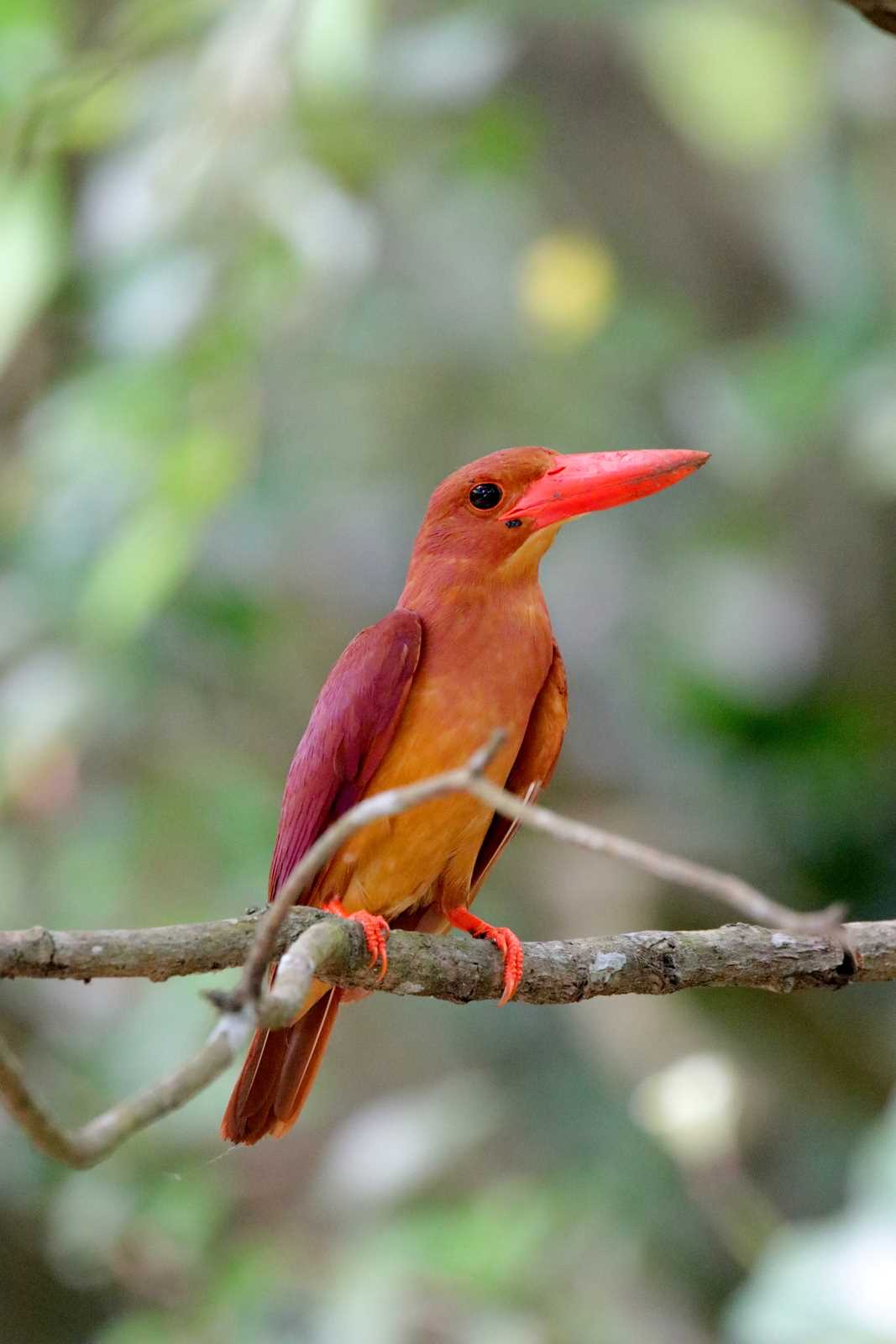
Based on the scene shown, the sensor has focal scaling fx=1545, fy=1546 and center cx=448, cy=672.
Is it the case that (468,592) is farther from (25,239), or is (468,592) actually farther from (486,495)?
(25,239)

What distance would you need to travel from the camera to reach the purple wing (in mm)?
2506

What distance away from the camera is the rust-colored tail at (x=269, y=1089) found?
2562 mm

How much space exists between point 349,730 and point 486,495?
0.50 m

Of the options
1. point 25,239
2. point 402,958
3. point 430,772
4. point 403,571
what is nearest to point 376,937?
point 402,958

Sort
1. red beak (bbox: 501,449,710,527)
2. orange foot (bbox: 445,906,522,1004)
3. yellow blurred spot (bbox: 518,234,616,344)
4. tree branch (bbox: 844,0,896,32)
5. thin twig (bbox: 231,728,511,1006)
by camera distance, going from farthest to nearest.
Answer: yellow blurred spot (bbox: 518,234,616,344), red beak (bbox: 501,449,710,527), orange foot (bbox: 445,906,522,1004), tree branch (bbox: 844,0,896,32), thin twig (bbox: 231,728,511,1006)

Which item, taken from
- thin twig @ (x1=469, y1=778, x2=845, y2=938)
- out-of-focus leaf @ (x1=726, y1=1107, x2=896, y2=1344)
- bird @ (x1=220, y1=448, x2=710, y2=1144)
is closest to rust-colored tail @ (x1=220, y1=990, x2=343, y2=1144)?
bird @ (x1=220, y1=448, x2=710, y2=1144)

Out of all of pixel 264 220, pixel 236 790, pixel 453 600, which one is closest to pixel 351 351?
pixel 264 220

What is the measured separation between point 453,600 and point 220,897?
1196 mm

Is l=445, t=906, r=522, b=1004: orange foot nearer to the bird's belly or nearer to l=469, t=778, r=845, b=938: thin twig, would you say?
the bird's belly

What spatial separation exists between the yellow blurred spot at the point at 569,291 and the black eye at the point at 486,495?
1.92m

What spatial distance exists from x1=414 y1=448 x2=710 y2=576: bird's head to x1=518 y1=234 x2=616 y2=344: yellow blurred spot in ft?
6.14

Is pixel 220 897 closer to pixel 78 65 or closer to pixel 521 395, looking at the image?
pixel 78 65

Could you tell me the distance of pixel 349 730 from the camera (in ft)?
8.23

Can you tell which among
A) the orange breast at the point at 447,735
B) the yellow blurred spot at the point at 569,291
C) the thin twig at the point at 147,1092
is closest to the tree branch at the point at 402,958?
the thin twig at the point at 147,1092
